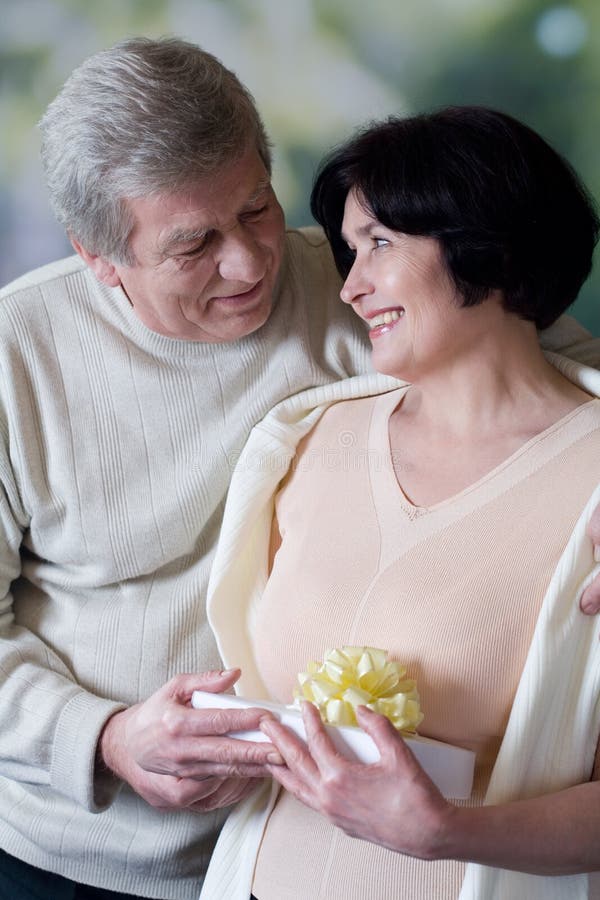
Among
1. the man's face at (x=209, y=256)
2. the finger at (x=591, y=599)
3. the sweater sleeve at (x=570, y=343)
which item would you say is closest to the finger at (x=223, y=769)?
the finger at (x=591, y=599)

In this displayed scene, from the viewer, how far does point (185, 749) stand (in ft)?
4.40

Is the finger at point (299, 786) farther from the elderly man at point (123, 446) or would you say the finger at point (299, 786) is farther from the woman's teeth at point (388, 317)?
the woman's teeth at point (388, 317)

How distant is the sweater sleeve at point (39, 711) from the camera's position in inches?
61.5

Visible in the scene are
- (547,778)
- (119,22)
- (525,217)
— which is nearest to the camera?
(547,778)

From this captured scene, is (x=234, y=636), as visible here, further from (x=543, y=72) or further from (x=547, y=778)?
(x=543, y=72)

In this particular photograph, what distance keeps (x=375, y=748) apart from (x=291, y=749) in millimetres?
98

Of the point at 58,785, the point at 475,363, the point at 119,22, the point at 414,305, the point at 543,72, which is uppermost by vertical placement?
the point at 119,22

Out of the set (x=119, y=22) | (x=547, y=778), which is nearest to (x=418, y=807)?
(x=547, y=778)

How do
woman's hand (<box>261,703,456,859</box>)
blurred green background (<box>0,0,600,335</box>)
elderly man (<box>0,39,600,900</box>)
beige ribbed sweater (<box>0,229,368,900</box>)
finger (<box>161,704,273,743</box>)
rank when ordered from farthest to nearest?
blurred green background (<box>0,0,600,335</box>)
beige ribbed sweater (<box>0,229,368,900</box>)
elderly man (<box>0,39,600,900</box>)
finger (<box>161,704,273,743</box>)
woman's hand (<box>261,703,456,859</box>)

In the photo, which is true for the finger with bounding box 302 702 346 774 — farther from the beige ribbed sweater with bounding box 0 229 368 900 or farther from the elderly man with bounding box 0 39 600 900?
the beige ribbed sweater with bounding box 0 229 368 900

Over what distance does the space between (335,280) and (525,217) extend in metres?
0.43

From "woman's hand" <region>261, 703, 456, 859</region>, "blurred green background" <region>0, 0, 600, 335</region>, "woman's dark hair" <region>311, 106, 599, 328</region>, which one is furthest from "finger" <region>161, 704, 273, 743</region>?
"blurred green background" <region>0, 0, 600, 335</region>

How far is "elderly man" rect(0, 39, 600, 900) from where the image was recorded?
1.55 meters

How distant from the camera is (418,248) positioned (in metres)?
1.46
